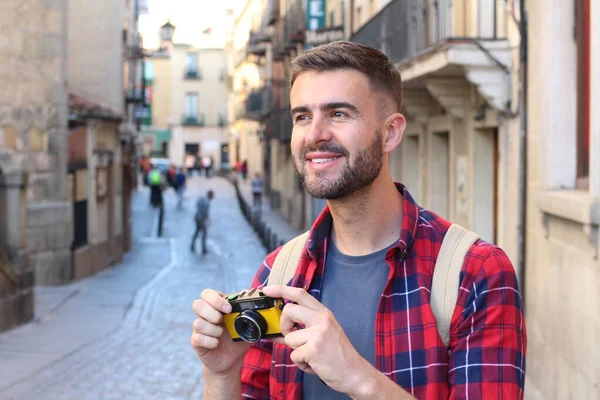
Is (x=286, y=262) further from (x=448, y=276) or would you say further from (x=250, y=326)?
(x=448, y=276)

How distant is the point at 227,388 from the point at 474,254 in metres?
0.72

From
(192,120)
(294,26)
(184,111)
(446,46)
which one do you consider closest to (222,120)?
(192,120)

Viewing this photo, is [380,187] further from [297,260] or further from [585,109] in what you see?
[585,109]

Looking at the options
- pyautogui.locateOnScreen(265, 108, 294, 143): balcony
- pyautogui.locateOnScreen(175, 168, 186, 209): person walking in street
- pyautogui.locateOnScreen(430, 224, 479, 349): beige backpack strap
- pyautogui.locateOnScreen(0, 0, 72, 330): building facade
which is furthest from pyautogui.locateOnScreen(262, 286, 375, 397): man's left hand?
pyautogui.locateOnScreen(175, 168, 186, 209): person walking in street

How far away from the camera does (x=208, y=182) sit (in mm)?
62531

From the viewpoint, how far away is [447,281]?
215 cm

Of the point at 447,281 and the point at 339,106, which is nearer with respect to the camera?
the point at 447,281

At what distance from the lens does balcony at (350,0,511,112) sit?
984 centimetres

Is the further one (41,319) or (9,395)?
(41,319)

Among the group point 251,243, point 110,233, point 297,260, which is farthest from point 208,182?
point 297,260

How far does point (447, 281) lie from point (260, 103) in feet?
134

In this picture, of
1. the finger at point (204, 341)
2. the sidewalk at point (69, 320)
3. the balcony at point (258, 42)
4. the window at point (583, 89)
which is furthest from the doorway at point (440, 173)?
the balcony at point (258, 42)

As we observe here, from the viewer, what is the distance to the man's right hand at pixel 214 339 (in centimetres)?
219

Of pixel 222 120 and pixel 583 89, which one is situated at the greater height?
pixel 222 120
